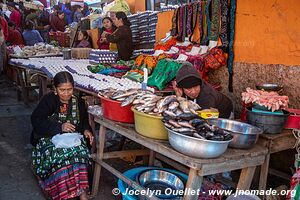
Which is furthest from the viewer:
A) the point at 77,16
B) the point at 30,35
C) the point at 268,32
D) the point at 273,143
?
the point at 77,16

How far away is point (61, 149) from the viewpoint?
10.6 feet

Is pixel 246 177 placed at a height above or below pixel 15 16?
below

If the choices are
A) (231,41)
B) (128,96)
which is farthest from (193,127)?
(231,41)

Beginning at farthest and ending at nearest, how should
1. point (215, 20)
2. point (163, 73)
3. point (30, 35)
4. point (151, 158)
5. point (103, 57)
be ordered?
1. point (30, 35)
2. point (103, 57)
3. point (215, 20)
4. point (163, 73)
5. point (151, 158)

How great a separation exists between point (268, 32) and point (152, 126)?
2397 millimetres

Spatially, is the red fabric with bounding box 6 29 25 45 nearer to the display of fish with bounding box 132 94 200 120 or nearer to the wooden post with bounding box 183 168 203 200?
the display of fish with bounding box 132 94 200 120

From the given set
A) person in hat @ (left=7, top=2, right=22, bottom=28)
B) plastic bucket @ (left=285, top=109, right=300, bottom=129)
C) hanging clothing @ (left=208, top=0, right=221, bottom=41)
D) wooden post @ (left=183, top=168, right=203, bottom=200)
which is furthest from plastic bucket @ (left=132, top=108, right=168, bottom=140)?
person in hat @ (left=7, top=2, right=22, bottom=28)

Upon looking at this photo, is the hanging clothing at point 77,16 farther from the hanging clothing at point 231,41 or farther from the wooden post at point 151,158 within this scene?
the wooden post at point 151,158

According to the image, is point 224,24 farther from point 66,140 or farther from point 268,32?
point 66,140

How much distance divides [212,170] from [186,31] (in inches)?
152

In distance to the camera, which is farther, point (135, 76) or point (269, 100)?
point (135, 76)

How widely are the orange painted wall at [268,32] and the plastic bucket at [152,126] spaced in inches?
83.3

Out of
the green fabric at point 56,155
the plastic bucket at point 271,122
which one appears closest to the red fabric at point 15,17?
the green fabric at point 56,155

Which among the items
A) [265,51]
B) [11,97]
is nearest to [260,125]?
[265,51]
